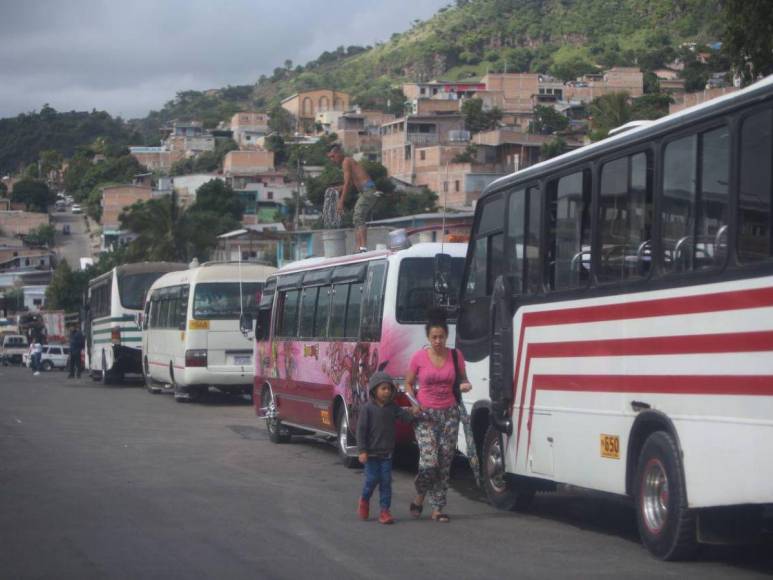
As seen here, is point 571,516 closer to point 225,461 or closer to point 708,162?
point 708,162

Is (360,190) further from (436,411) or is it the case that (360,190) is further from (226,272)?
(436,411)

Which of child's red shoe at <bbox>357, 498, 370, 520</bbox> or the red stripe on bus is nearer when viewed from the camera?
the red stripe on bus

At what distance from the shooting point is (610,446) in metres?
9.90

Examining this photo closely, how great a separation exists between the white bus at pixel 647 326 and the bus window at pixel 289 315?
21.3ft

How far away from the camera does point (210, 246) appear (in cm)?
7250

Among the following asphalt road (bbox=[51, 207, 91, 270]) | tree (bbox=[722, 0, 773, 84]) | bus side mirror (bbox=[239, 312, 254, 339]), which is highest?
asphalt road (bbox=[51, 207, 91, 270])

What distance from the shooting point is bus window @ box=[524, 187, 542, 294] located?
1152 cm

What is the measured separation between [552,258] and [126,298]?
90.7 ft

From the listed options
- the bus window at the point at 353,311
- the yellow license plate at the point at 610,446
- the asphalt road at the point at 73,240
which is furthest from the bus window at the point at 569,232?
the asphalt road at the point at 73,240

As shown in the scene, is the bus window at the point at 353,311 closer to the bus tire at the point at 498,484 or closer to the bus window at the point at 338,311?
the bus window at the point at 338,311

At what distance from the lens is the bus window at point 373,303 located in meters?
14.9

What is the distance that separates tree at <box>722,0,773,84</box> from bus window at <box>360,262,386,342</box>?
5904 mm

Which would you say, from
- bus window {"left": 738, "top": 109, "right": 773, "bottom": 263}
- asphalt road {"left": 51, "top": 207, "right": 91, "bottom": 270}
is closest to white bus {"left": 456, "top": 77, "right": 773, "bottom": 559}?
bus window {"left": 738, "top": 109, "right": 773, "bottom": 263}

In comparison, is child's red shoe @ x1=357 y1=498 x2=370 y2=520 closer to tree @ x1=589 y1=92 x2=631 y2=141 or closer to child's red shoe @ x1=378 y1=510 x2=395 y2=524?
child's red shoe @ x1=378 y1=510 x2=395 y2=524
